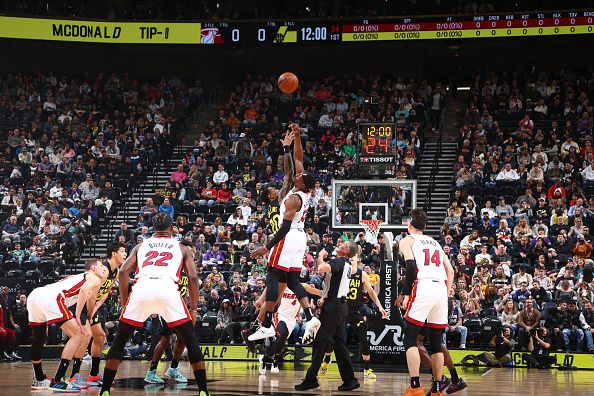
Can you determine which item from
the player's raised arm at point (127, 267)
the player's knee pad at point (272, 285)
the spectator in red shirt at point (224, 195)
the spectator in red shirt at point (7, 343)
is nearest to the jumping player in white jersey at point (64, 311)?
the player's raised arm at point (127, 267)

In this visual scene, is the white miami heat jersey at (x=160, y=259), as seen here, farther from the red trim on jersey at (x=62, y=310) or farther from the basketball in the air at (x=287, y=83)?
the basketball in the air at (x=287, y=83)

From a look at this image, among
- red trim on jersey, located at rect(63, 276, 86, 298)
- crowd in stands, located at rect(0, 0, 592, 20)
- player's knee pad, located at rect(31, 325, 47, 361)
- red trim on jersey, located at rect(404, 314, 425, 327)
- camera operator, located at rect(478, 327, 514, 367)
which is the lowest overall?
camera operator, located at rect(478, 327, 514, 367)

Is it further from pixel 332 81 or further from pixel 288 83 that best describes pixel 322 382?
pixel 332 81

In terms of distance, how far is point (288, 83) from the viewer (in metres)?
13.2

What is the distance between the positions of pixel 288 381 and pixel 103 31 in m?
19.2

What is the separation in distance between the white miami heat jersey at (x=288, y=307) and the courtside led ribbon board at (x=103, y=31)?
1659cm

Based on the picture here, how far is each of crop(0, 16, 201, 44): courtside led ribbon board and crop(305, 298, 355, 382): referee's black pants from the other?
62.1 ft

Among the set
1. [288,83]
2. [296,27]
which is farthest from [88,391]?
[296,27]

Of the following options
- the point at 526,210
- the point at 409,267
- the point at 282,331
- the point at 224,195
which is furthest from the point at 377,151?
the point at 409,267

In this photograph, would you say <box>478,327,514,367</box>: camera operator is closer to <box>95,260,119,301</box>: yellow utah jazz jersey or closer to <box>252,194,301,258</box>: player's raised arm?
<box>252,194,301,258</box>: player's raised arm

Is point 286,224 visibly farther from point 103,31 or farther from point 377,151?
point 103,31

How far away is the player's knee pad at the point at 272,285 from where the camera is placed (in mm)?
11391


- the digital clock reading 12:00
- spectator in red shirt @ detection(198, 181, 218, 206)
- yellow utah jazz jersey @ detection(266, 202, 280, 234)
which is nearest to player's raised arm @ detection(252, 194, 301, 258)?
yellow utah jazz jersey @ detection(266, 202, 280, 234)

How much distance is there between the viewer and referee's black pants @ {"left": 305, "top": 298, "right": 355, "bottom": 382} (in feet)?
37.1
